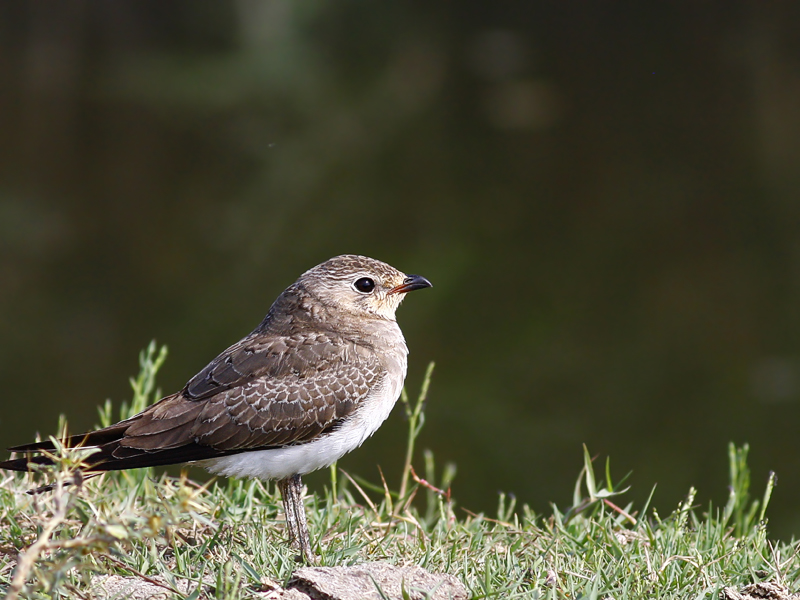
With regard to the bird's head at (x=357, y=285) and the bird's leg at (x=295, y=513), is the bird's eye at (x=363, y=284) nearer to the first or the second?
the bird's head at (x=357, y=285)

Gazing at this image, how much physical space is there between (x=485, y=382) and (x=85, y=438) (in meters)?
8.65

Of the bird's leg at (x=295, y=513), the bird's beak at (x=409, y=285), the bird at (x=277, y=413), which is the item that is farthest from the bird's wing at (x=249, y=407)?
the bird's beak at (x=409, y=285)

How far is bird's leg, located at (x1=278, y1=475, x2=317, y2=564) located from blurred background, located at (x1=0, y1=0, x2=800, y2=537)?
5.27 metres

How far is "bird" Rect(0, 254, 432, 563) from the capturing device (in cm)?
468

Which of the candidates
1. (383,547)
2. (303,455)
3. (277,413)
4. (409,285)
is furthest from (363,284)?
(383,547)

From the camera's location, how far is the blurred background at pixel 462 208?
12125mm

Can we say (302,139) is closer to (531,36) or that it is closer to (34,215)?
(34,215)

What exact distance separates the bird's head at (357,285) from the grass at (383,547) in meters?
0.72

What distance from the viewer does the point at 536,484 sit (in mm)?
10469

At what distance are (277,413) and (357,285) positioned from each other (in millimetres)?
1090

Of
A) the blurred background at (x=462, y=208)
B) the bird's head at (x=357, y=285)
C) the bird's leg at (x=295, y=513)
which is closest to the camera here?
the bird's leg at (x=295, y=513)

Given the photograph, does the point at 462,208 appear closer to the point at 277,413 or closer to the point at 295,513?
the point at 277,413

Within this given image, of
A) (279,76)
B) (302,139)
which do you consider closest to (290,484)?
(302,139)

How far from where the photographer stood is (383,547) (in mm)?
4473
